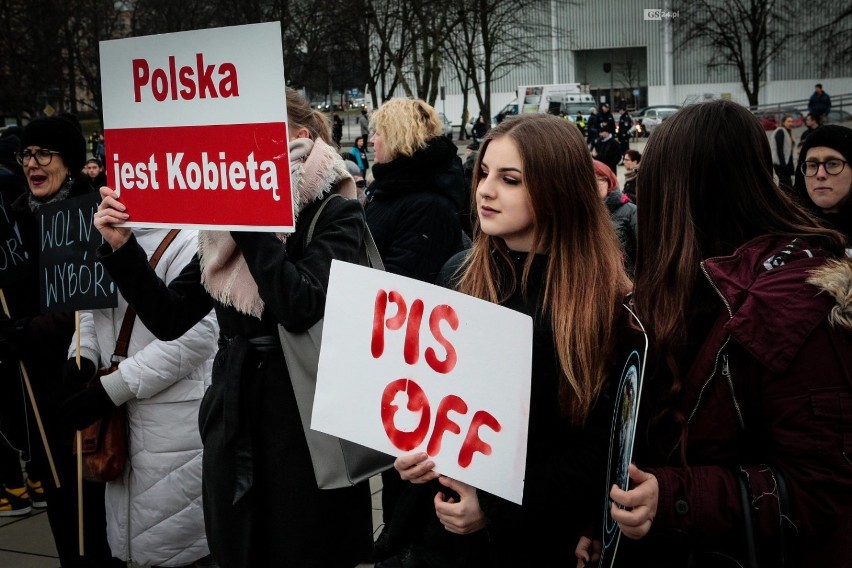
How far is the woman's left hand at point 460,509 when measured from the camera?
2.19 metres

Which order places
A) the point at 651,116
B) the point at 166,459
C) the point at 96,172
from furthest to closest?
the point at 651,116
the point at 96,172
the point at 166,459

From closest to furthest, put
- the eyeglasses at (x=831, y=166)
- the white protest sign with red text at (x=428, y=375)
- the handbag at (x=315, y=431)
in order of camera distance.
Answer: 1. the white protest sign with red text at (x=428, y=375)
2. the handbag at (x=315, y=431)
3. the eyeglasses at (x=831, y=166)

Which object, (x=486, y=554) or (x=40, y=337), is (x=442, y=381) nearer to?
(x=486, y=554)

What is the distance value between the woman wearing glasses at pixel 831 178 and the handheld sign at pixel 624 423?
3149mm

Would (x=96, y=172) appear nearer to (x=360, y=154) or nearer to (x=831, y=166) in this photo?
(x=831, y=166)

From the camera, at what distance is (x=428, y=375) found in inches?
83.2

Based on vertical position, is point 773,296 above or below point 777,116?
below

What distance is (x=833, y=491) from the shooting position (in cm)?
195

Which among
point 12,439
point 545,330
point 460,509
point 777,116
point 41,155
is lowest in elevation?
point 12,439

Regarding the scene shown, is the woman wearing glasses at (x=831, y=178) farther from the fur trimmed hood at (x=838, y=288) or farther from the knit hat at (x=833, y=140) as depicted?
the fur trimmed hood at (x=838, y=288)

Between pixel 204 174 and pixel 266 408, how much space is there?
0.71 m

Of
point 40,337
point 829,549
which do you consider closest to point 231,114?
point 829,549

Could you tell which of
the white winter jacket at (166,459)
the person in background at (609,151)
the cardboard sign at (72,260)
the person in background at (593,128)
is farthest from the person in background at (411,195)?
the person in background at (593,128)

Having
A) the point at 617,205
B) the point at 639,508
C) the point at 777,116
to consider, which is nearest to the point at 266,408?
the point at 639,508
